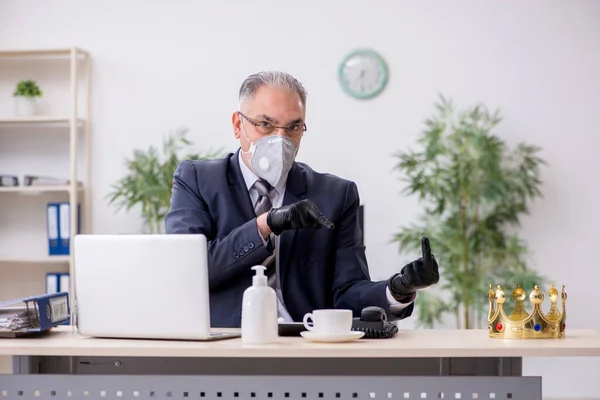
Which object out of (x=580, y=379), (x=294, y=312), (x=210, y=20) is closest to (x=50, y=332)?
(x=294, y=312)

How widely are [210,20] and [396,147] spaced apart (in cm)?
140

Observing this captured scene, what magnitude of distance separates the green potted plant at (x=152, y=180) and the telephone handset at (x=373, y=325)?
117 inches

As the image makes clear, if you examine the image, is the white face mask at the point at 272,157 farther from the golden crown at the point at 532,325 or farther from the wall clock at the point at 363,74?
the wall clock at the point at 363,74

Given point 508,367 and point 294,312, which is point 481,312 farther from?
point 508,367

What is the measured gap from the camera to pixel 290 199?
259 cm

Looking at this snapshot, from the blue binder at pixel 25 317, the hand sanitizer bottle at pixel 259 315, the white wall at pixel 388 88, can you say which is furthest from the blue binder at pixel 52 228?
the hand sanitizer bottle at pixel 259 315

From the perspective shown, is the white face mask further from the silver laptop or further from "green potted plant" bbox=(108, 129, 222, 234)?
"green potted plant" bbox=(108, 129, 222, 234)

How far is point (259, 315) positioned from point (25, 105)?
146 inches

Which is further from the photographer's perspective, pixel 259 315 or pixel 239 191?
pixel 239 191

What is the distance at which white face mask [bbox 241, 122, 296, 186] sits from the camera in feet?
8.22

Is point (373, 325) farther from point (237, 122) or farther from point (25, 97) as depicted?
point (25, 97)

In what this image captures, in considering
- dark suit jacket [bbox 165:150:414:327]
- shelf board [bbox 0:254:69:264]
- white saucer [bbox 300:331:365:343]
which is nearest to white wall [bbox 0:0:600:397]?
shelf board [bbox 0:254:69:264]

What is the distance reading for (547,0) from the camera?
5125mm

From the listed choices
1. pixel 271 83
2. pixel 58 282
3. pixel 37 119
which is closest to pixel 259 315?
pixel 271 83
